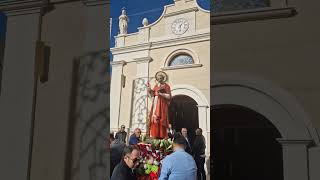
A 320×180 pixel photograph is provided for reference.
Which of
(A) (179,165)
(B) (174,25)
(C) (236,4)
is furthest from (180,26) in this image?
(C) (236,4)

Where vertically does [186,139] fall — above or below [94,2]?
below

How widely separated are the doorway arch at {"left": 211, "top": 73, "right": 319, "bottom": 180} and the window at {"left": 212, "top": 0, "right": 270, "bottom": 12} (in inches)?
14.9

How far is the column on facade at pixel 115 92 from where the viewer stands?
2.13 meters

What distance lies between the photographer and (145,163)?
6.54 feet

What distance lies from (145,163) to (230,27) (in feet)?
3.38

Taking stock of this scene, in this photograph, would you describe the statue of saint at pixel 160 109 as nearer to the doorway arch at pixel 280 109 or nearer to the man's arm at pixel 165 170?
the man's arm at pixel 165 170

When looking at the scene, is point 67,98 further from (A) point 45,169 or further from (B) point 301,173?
(B) point 301,173

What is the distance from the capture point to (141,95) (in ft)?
6.86

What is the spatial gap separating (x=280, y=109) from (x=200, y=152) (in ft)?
2.59

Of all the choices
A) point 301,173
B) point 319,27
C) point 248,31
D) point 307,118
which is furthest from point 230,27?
point 301,173

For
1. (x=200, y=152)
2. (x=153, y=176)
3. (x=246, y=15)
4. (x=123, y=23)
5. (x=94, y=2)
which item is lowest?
(x=153, y=176)

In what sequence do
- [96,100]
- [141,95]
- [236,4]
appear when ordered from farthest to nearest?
[236,4] < [96,100] < [141,95]

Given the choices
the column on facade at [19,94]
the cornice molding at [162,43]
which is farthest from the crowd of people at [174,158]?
the column on facade at [19,94]

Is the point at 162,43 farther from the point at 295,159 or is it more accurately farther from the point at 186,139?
the point at 295,159
